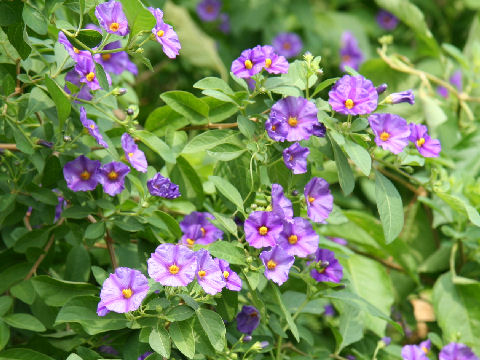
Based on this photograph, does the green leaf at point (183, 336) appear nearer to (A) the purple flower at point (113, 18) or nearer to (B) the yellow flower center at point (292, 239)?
(B) the yellow flower center at point (292, 239)

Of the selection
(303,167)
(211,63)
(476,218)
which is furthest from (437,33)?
(303,167)

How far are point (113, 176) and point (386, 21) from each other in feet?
7.64

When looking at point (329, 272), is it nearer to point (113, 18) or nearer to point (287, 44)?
point (113, 18)

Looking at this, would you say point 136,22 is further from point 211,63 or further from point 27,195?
point 211,63

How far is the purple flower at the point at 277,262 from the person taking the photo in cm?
116

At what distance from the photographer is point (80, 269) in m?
1.40

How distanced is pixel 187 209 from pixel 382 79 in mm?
964

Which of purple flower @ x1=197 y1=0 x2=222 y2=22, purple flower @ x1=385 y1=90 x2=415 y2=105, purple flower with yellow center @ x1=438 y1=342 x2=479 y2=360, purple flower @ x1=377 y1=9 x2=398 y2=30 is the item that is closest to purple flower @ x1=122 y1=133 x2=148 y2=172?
purple flower @ x1=385 y1=90 x2=415 y2=105

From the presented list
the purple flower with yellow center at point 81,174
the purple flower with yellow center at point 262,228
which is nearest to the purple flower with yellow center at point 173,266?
the purple flower with yellow center at point 262,228

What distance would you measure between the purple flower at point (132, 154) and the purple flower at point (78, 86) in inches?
4.9

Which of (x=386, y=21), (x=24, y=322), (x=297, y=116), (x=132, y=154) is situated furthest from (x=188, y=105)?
(x=386, y=21)

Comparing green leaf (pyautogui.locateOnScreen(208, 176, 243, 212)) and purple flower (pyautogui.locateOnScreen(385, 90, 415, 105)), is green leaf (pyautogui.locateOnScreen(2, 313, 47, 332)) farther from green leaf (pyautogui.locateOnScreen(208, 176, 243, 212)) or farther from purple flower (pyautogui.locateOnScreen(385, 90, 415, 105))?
purple flower (pyautogui.locateOnScreen(385, 90, 415, 105))

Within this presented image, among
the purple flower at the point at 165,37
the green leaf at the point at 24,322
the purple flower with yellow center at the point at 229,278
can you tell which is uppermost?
the purple flower at the point at 165,37

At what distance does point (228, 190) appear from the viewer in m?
1.24
